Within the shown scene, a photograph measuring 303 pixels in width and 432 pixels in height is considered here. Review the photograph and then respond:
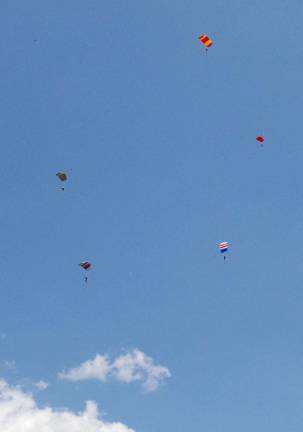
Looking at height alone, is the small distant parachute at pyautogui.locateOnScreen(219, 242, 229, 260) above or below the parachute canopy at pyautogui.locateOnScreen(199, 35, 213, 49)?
below

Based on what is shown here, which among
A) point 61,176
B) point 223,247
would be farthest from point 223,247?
point 61,176

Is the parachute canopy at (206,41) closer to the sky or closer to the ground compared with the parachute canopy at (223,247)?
closer to the sky

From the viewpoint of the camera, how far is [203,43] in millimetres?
81062

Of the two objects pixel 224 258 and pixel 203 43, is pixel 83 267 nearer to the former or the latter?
pixel 224 258

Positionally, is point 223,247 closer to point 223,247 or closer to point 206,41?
point 223,247

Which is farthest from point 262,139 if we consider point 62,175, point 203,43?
point 62,175

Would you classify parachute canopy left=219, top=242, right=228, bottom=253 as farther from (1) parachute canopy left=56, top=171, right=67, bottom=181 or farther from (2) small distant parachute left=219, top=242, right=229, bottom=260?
(1) parachute canopy left=56, top=171, right=67, bottom=181

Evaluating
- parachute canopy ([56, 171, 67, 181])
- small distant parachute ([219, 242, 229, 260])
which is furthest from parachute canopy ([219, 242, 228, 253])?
parachute canopy ([56, 171, 67, 181])

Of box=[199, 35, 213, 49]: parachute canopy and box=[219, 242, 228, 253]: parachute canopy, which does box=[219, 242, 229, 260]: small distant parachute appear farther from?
box=[199, 35, 213, 49]: parachute canopy

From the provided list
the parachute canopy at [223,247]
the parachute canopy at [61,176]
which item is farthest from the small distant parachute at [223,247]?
the parachute canopy at [61,176]

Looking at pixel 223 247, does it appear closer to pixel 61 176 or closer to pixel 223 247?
pixel 223 247

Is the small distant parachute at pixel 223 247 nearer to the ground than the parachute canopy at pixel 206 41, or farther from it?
nearer to the ground

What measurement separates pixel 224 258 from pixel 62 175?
2987cm

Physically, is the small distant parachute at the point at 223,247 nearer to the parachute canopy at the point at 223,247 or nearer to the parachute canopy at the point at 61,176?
the parachute canopy at the point at 223,247
